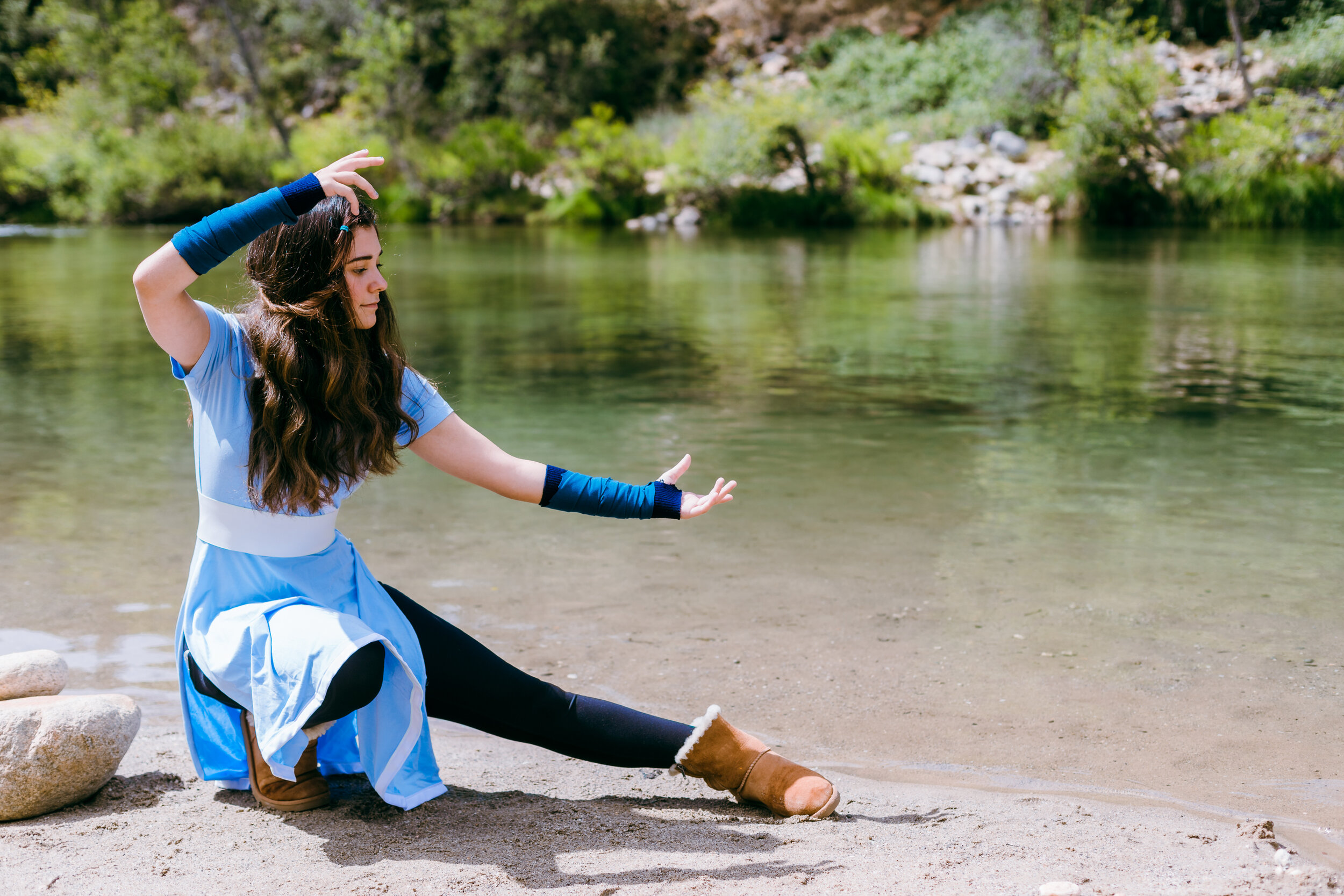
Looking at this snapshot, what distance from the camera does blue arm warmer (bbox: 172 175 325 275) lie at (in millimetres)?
2402

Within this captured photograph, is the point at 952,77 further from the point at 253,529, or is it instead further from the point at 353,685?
the point at 353,685

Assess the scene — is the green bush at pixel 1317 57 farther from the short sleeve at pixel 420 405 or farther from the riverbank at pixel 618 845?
the short sleeve at pixel 420 405

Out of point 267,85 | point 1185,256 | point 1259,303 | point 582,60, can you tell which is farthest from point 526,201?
point 1259,303

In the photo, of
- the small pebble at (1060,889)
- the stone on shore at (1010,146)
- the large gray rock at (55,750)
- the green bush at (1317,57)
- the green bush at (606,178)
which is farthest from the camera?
the green bush at (606,178)

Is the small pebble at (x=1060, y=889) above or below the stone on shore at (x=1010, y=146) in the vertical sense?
below

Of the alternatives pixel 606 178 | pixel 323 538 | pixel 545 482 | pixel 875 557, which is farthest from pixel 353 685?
pixel 606 178

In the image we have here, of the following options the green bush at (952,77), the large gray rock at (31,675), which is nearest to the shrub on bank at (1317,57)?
the green bush at (952,77)

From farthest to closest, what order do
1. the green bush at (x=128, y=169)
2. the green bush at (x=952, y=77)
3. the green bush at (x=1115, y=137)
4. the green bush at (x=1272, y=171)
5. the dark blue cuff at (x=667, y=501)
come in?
1. the green bush at (x=128, y=169)
2. the green bush at (x=952, y=77)
3. the green bush at (x=1115, y=137)
4. the green bush at (x=1272, y=171)
5. the dark blue cuff at (x=667, y=501)

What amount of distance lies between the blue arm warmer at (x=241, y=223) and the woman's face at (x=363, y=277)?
0.21 m

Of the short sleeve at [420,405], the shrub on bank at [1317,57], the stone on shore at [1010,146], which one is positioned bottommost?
the short sleeve at [420,405]

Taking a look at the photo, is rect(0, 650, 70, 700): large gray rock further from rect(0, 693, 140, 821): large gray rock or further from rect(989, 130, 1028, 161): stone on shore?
rect(989, 130, 1028, 161): stone on shore

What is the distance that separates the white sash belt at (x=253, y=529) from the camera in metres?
2.63

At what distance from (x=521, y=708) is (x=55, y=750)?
1.09 metres

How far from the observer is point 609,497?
2865 mm
